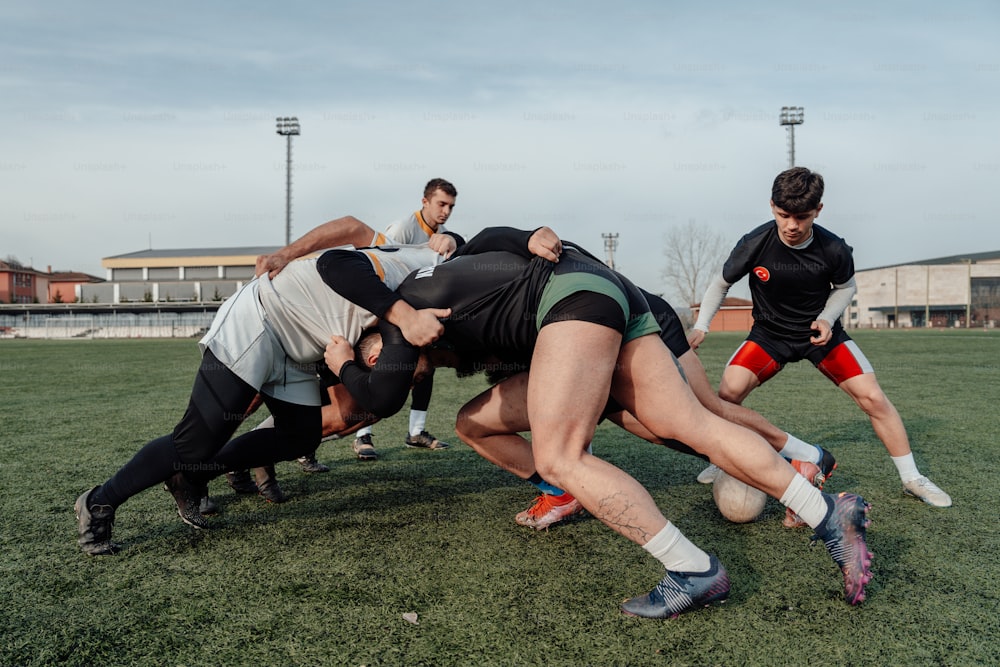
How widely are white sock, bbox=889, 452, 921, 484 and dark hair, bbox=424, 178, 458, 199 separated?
4118 mm

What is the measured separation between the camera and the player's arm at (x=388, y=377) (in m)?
3.03

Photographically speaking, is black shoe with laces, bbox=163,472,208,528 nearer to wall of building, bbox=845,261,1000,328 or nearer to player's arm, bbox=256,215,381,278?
player's arm, bbox=256,215,381,278

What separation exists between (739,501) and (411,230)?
3.76m

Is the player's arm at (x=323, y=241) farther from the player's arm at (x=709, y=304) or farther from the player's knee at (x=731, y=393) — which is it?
the player's knee at (x=731, y=393)

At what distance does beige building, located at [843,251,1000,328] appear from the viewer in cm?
7650

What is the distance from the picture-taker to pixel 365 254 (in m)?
3.32

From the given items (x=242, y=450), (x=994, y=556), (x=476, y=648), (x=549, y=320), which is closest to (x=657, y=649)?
(x=476, y=648)

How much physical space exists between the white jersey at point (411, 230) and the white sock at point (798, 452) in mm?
3587

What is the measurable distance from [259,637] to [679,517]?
244 centimetres

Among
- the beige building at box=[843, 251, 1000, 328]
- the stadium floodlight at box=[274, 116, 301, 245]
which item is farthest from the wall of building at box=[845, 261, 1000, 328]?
the stadium floodlight at box=[274, 116, 301, 245]

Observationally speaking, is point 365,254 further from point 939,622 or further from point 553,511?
point 939,622

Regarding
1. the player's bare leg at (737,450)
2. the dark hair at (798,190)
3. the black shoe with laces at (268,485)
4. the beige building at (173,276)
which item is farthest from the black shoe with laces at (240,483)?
the beige building at (173,276)

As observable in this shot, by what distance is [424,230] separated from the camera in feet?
21.0

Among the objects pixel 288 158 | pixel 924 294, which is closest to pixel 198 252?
pixel 288 158
